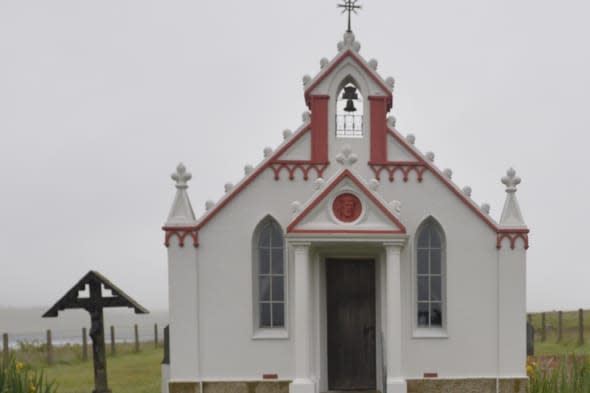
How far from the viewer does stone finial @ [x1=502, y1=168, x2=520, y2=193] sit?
1138cm

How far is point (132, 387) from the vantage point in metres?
15.4

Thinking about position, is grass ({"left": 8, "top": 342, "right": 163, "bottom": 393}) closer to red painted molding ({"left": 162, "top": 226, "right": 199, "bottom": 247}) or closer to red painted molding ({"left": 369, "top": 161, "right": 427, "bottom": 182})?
red painted molding ({"left": 162, "top": 226, "right": 199, "bottom": 247})

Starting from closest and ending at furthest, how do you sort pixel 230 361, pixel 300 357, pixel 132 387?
pixel 300 357 < pixel 230 361 < pixel 132 387

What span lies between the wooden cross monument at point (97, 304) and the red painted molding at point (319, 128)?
5119mm

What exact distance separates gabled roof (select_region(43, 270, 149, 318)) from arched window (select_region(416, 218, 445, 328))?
239 inches

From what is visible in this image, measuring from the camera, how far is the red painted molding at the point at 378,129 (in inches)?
458

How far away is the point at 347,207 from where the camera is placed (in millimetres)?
10781

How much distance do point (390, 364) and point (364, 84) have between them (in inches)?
243

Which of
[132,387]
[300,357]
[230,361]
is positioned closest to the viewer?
[300,357]

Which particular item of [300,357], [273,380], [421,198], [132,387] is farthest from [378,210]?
[132,387]

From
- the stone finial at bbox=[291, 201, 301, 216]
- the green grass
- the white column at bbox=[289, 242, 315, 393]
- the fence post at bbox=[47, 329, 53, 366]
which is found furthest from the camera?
the fence post at bbox=[47, 329, 53, 366]

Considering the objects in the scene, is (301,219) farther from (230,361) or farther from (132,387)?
(132,387)

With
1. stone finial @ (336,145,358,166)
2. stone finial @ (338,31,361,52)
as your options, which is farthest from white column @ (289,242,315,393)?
stone finial @ (338,31,361,52)

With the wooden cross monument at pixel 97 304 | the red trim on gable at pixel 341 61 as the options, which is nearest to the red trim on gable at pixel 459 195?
the red trim on gable at pixel 341 61
